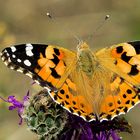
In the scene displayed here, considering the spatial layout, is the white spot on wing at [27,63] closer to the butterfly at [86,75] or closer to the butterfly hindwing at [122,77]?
the butterfly at [86,75]

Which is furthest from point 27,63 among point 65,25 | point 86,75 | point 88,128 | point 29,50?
point 65,25

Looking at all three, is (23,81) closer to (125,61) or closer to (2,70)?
(2,70)

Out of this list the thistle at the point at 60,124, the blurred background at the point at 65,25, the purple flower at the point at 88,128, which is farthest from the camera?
the blurred background at the point at 65,25

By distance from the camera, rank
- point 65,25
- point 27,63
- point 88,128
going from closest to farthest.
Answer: point 27,63 < point 88,128 < point 65,25

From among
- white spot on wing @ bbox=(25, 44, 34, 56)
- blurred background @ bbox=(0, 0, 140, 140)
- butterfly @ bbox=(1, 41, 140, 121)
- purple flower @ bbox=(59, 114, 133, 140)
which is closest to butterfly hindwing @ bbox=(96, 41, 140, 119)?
butterfly @ bbox=(1, 41, 140, 121)

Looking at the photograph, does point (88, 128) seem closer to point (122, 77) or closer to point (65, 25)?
point (122, 77)

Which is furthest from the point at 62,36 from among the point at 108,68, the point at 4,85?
the point at 108,68

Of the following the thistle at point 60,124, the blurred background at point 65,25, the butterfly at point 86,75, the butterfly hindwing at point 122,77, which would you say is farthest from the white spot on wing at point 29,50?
the blurred background at point 65,25

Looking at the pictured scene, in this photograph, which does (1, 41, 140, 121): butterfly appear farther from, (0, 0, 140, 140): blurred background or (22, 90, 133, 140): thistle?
(0, 0, 140, 140): blurred background
